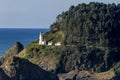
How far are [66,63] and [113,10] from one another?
18.8m

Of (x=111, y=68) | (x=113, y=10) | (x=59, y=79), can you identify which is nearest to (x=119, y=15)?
(x=113, y=10)

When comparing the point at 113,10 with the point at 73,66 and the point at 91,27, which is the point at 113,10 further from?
the point at 73,66

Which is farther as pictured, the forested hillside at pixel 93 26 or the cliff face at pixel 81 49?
the forested hillside at pixel 93 26

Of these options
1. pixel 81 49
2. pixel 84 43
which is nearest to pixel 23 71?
pixel 81 49

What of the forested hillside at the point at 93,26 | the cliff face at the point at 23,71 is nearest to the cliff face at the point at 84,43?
the forested hillside at the point at 93,26

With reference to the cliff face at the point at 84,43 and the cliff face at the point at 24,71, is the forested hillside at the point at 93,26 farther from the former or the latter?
the cliff face at the point at 24,71

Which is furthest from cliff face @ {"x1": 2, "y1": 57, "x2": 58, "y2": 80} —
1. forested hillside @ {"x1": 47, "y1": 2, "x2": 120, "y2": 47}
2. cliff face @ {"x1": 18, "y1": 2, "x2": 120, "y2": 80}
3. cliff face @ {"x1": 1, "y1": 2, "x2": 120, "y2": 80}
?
forested hillside @ {"x1": 47, "y1": 2, "x2": 120, "y2": 47}

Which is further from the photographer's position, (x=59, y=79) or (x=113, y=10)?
(x=113, y=10)

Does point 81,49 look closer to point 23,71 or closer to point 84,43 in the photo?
point 84,43

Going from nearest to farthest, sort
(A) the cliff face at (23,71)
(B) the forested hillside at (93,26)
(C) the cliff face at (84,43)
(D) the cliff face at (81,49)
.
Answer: (A) the cliff face at (23,71) < (D) the cliff face at (81,49) < (C) the cliff face at (84,43) < (B) the forested hillside at (93,26)

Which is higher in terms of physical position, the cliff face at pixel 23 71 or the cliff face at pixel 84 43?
the cliff face at pixel 84 43

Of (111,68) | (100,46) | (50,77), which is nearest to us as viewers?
(50,77)

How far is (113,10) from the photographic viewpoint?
12862 centimetres

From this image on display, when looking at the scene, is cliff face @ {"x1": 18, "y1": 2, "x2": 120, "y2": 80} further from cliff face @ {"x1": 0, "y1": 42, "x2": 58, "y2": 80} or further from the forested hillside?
cliff face @ {"x1": 0, "y1": 42, "x2": 58, "y2": 80}
